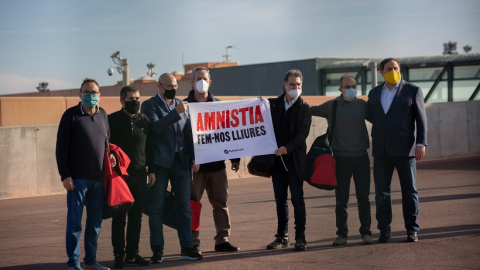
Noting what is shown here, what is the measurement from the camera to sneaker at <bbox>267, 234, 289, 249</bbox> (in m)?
9.25

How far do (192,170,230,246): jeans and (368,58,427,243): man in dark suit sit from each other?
1.89m

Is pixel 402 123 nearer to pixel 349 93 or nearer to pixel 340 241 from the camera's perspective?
pixel 349 93

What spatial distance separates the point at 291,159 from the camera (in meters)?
9.42

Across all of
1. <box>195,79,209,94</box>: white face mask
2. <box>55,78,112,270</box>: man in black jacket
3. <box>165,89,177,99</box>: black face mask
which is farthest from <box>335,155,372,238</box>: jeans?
<box>55,78,112,270</box>: man in black jacket

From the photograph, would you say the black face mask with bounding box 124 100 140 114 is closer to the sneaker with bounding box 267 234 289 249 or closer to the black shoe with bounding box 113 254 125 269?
the black shoe with bounding box 113 254 125 269

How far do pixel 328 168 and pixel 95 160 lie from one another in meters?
2.89

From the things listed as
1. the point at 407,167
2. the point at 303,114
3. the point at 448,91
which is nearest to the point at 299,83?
the point at 303,114

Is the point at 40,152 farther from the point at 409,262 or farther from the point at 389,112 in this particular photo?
the point at 409,262

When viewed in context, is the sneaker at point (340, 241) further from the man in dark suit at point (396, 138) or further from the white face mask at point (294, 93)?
the white face mask at point (294, 93)

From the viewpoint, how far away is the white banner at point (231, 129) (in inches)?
366

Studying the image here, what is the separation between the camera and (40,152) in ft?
56.7

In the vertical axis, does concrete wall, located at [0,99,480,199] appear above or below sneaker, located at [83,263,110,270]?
above

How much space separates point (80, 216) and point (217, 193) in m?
1.96

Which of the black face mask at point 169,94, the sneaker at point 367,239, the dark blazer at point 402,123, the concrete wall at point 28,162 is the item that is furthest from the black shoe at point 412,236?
the concrete wall at point 28,162
